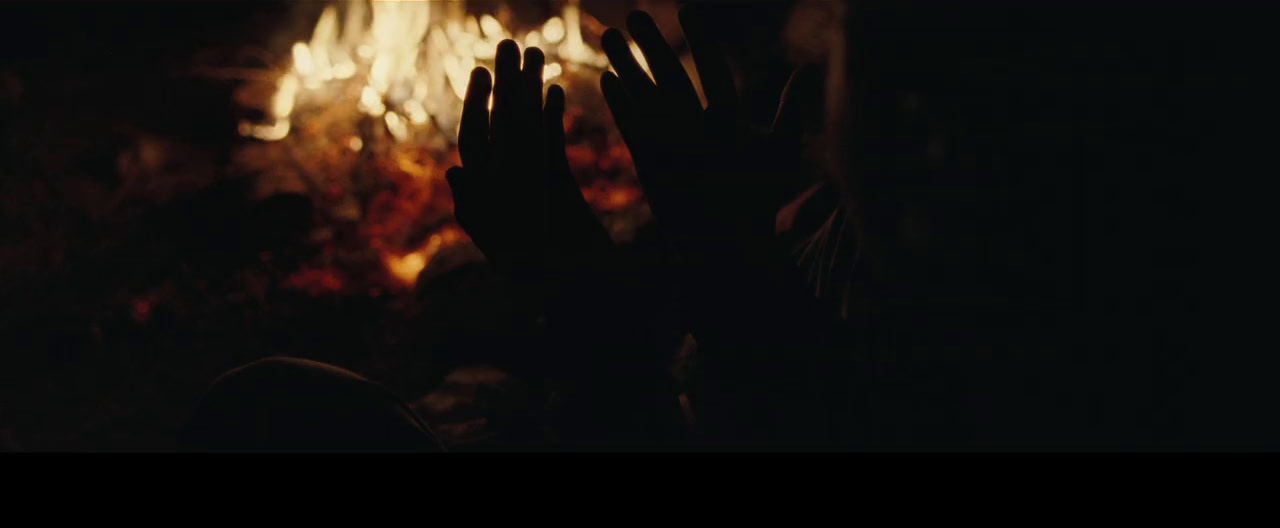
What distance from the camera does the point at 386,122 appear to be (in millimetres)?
2857

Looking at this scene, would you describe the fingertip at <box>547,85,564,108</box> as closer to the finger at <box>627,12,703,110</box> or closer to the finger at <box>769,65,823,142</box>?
the finger at <box>627,12,703,110</box>

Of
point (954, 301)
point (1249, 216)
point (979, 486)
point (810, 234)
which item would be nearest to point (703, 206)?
point (954, 301)

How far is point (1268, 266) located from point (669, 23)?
2.04 metres

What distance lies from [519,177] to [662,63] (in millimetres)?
214

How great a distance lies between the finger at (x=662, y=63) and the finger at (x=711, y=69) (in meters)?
0.02

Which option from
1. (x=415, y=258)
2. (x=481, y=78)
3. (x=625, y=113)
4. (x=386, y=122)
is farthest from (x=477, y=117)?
(x=386, y=122)

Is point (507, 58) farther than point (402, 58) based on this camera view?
No

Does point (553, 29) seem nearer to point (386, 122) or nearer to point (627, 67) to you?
point (386, 122)

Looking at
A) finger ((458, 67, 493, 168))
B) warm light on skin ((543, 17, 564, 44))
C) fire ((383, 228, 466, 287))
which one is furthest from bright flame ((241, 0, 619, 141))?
finger ((458, 67, 493, 168))

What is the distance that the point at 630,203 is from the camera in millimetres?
2752

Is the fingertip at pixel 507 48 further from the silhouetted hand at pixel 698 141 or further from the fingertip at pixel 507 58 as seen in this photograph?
the silhouetted hand at pixel 698 141

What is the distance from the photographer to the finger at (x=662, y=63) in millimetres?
891

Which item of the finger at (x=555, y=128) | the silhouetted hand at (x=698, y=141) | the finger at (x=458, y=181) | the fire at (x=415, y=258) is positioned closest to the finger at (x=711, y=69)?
the silhouetted hand at (x=698, y=141)

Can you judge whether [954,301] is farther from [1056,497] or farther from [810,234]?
[810,234]
